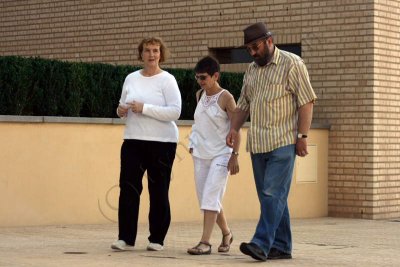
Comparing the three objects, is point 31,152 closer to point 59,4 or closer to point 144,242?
point 144,242

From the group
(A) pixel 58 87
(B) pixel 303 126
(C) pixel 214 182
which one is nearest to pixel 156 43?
(C) pixel 214 182

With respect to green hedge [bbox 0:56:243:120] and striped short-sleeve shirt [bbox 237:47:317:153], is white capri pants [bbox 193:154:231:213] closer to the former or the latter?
striped short-sleeve shirt [bbox 237:47:317:153]

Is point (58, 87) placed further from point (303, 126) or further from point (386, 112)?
point (303, 126)

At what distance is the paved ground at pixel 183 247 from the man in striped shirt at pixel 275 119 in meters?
0.54

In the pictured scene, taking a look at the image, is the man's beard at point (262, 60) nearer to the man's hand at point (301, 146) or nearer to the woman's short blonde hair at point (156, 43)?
the man's hand at point (301, 146)

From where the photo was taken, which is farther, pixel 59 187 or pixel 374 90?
pixel 374 90

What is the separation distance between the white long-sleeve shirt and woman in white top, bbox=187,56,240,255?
0.24 m

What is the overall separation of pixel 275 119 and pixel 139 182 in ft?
4.51

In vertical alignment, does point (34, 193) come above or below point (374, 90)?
below

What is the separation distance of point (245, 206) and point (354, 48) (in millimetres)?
2628

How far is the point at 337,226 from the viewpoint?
46.3 ft

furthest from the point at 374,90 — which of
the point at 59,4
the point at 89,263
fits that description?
the point at 89,263

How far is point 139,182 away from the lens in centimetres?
995

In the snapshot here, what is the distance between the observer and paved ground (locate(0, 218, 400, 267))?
9094 millimetres
